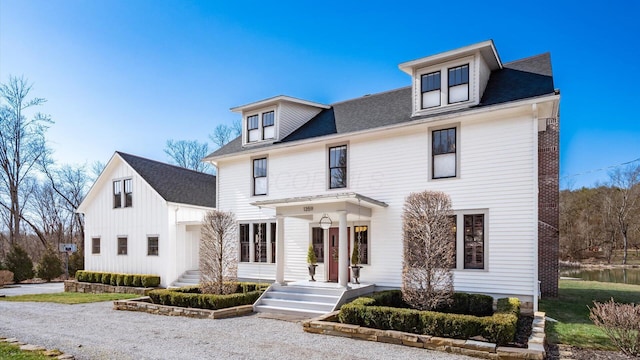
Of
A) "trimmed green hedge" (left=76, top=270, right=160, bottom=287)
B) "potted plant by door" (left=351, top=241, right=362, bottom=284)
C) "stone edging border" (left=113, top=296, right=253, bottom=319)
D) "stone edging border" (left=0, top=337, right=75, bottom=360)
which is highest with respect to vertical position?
"potted plant by door" (left=351, top=241, right=362, bottom=284)

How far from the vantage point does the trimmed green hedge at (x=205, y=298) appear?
36.9 feet

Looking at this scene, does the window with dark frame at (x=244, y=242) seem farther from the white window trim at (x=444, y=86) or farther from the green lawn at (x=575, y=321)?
the green lawn at (x=575, y=321)

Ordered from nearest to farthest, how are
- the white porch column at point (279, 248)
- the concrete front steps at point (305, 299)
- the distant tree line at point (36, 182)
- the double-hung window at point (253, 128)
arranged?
the concrete front steps at point (305, 299), the white porch column at point (279, 248), the double-hung window at point (253, 128), the distant tree line at point (36, 182)

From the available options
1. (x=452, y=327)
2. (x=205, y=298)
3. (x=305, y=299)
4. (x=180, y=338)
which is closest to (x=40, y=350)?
(x=180, y=338)

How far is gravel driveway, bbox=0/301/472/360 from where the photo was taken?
7277 mm

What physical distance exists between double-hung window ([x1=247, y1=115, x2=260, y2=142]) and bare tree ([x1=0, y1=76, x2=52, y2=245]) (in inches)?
894

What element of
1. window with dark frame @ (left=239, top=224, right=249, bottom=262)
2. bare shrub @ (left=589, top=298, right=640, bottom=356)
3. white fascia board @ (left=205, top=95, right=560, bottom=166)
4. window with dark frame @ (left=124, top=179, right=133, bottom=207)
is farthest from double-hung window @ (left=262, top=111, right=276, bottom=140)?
bare shrub @ (left=589, top=298, right=640, bottom=356)

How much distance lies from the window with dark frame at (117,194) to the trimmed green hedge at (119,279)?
3311 mm

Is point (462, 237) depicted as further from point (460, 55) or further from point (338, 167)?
point (460, 55)

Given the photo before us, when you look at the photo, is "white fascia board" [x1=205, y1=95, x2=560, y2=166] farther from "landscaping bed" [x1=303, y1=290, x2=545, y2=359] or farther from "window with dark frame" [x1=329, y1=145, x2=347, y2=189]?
"landscaping bed" [x1=303, y1=290, x2=545, y2=359]

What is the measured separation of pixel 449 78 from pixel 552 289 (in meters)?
8.00

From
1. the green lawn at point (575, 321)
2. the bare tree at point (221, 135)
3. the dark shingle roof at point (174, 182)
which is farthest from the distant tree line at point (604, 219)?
the dark shingle roof at point (174, 182)

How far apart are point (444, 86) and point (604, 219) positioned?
43.5m

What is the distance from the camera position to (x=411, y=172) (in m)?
12.2
